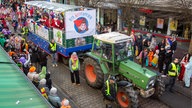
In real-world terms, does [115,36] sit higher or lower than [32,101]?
higher

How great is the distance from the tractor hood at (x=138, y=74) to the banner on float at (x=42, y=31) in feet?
20.6

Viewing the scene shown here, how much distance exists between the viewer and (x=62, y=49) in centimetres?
1161

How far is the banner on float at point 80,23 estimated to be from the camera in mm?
11211

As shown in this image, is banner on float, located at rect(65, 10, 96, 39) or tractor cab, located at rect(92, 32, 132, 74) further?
banner on float, located at rect(65, 10, 96, 39)

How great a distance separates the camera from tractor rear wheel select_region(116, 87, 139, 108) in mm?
7316

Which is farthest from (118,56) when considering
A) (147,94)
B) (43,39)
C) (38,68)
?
(43,39)

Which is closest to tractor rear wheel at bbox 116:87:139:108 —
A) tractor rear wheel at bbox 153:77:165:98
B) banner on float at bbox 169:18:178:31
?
tractor rear wheel at bbox 153:77:165:98

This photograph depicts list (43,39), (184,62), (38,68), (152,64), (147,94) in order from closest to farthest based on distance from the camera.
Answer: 1. (147,94)
2. (184,62)
3. (38,68)
4. (152,64)
5. (43,39)

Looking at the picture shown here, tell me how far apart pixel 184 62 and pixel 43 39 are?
805 centimetres

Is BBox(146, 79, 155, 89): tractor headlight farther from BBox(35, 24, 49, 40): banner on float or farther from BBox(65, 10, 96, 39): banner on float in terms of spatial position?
BBox(35, 24, 49, 40): banner on float

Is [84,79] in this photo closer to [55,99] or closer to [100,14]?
[55,99]

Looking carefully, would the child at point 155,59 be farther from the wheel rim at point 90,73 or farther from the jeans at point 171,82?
the wheel rim at point 90,73

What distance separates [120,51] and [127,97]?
181 cm

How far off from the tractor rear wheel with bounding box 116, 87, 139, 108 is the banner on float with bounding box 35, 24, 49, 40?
22.5ft
